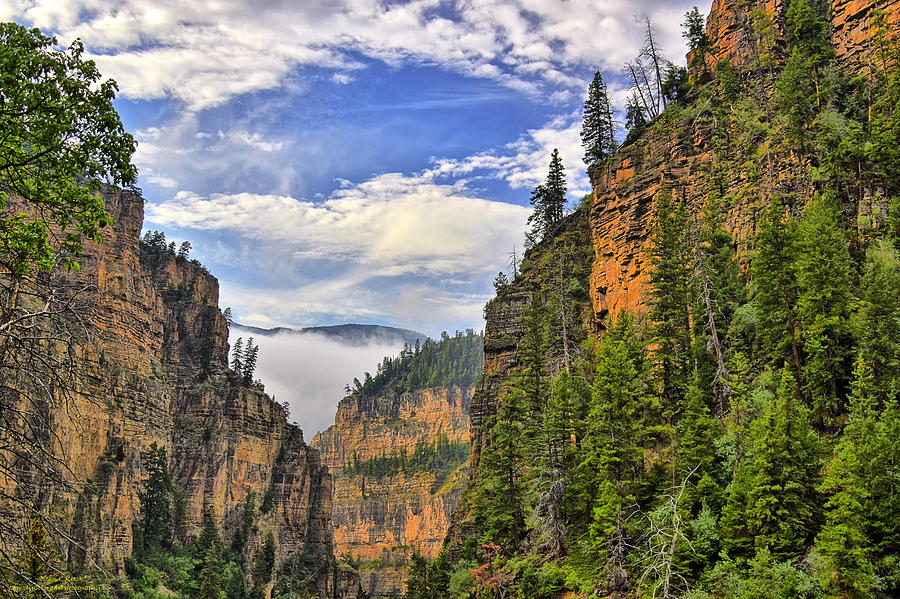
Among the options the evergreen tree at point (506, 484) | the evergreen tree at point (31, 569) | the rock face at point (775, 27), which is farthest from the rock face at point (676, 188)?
the evergreen tree at point (31, 569)

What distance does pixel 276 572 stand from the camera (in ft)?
350

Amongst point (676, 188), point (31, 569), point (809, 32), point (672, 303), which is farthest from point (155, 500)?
point (809, 32)

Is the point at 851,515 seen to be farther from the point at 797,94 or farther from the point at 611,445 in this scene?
the point at 797,94

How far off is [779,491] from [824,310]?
1143 cm

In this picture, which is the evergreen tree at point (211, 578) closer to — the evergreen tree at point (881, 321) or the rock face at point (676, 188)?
the rock face at point (676, 188)

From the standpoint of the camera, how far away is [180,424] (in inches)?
4242

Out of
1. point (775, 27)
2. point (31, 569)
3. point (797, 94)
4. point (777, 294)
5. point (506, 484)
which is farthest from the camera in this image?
point (775, 27)

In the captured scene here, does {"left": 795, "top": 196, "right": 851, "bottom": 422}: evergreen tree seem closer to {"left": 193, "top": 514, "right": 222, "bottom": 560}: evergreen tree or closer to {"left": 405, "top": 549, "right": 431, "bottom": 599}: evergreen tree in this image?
{"left": 405, "top": 549, "right": 431, "bottom": 599}: evergreen tree

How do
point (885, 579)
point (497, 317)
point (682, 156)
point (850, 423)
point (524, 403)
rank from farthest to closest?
point (497, 317) < point (682, 156) < point (524, 403) < point (850, 423) < point (885, 579)

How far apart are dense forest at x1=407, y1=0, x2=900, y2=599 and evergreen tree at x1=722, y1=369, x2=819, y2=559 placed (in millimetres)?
98

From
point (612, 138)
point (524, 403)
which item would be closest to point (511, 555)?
point (524, 403)

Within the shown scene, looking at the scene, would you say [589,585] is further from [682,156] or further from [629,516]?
[682,156]

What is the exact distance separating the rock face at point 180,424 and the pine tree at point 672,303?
58.6 m

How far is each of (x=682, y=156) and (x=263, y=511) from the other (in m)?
87.7
